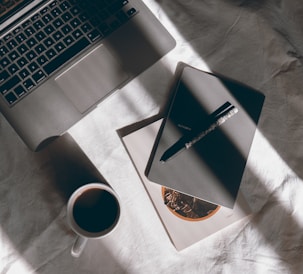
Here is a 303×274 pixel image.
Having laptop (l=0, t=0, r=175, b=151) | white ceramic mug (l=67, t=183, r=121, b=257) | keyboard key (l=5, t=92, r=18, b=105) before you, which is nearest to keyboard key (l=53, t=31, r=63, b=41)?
laptop (l=0, t=0, r=175, b=151)

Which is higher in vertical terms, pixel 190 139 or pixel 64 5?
pixel 64 5

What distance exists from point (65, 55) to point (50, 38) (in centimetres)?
3

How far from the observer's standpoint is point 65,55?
0.60 m

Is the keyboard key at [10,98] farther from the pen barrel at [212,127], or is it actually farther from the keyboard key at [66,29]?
the pen barrel at [212,127]

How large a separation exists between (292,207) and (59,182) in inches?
14.5

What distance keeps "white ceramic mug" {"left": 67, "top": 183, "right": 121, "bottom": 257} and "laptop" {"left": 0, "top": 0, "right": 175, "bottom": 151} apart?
10cm

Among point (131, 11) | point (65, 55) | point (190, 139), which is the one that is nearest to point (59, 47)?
point (65, 55)

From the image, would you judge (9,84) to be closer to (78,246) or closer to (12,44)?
(12,44)

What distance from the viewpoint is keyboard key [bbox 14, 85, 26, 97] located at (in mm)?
582

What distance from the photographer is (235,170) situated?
63 cm

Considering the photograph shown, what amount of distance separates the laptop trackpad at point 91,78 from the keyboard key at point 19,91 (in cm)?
5

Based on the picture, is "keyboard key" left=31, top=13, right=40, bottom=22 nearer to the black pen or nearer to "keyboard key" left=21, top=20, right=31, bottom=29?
"keyboard key" left=21, top=20, right=31, bottom=29

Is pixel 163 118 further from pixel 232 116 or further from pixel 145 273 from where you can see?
pixel 145 273

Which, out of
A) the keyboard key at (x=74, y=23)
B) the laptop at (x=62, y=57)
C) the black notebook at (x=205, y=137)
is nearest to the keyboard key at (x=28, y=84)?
the laptop at (x=62, y=57)
